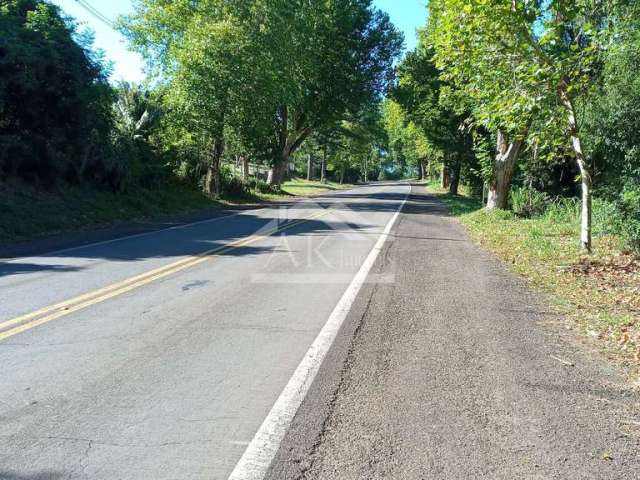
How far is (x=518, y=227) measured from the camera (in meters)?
16.8

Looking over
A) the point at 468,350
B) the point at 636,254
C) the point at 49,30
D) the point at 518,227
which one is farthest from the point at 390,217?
the point at 468,350

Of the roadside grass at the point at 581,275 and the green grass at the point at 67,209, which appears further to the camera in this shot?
the green grass at the point at 67,209

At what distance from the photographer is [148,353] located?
507cm

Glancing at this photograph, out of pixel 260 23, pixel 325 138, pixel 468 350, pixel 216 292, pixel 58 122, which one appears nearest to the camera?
pixel 468 350

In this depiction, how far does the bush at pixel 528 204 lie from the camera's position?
2152 cm

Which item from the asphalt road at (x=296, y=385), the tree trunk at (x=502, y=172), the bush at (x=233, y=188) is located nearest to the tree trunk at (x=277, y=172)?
the bush at (x=233, y=188)

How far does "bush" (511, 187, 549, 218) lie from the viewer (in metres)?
21.5

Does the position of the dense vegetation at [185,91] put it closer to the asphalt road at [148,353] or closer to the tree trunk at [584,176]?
the asphalt road at [148,353]

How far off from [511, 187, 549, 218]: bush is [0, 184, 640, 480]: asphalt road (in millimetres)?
13741

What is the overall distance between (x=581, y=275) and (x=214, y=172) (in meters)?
21.8

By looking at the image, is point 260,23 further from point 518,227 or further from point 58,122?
point 518,227

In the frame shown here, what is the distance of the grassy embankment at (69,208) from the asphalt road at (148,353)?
4125mm

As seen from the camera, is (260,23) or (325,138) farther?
(325,138)

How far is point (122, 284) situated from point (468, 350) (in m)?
5.01
